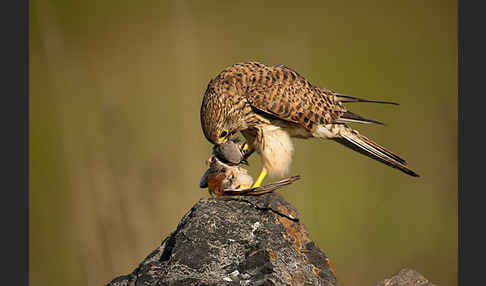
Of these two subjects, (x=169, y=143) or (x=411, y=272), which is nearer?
(x=411, y=272)

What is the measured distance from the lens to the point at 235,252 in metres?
2.13

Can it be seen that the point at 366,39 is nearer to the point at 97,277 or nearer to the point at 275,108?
the point at 275,108

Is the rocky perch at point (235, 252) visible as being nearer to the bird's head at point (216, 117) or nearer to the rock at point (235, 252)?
the rock at point (235, 252)

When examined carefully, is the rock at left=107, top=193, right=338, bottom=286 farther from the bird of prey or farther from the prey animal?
the bird of prey

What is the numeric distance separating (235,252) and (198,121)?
250cm

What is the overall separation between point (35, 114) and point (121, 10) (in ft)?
4.18

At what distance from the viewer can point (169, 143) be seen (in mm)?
4398

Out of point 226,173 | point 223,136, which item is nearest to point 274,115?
point 223,136

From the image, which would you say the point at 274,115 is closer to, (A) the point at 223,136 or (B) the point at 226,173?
(A) the point at 223,136

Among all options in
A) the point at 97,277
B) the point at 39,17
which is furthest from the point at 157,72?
the point at 97,277

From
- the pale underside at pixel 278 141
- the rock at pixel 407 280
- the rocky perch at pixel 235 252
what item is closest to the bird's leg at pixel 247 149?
the pale underside at pixel 278 141

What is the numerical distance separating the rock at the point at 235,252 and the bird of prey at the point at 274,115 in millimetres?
629

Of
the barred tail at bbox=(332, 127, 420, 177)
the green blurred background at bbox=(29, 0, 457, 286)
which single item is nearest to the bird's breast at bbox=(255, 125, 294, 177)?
the barred tail at bbox=(332, 127, 420, 177)

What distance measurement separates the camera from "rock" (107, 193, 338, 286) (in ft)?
6.58
